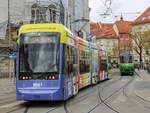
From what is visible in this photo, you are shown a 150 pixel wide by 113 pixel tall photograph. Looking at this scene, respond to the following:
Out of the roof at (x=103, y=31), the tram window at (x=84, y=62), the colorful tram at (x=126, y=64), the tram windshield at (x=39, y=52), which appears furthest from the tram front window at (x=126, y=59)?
the roof at (x=103, y=31)

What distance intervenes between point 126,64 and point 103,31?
9949 centimetres

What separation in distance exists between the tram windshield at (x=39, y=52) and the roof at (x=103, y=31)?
136260mm

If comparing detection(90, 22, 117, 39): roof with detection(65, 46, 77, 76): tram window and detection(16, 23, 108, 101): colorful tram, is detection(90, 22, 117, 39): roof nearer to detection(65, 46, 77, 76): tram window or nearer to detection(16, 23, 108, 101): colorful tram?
detection(65, 46, 77, 76): tram window

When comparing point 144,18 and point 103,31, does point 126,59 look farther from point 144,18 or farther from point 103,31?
point 103,31

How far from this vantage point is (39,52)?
66.9 ft

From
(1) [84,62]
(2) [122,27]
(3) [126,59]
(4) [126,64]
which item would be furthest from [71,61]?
(2) [122,27]

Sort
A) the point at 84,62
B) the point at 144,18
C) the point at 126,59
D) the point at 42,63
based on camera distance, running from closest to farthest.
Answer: the point at 42,63 < the point at 84,62 < the point at 126,59 < the point at 144,18

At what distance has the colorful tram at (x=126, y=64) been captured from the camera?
225 ft

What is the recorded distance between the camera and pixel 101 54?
4222 centimetres

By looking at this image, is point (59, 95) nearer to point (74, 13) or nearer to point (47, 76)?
point (47, 76)

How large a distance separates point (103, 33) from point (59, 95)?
143m

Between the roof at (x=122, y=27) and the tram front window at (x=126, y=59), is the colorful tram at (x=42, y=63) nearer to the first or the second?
the tram front window at (x=126, y=59)

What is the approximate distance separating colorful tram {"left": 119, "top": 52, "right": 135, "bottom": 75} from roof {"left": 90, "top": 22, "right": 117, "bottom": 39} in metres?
87.2

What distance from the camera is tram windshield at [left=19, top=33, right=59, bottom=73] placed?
20250 millimetres
